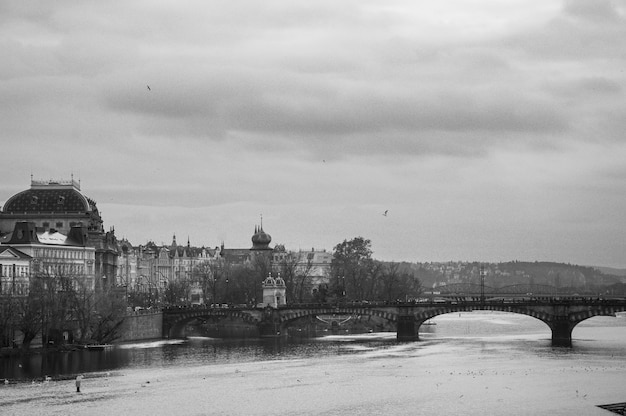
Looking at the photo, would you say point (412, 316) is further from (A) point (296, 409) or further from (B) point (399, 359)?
(A) point (296, 409)

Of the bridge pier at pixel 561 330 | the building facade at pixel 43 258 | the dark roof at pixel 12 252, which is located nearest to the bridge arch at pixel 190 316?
the building facade at pixel 43 258

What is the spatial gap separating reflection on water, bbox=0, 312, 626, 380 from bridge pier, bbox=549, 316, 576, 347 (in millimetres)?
1293

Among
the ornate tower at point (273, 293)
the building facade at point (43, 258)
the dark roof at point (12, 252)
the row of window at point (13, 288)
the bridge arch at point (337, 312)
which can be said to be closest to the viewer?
the row of window at point (13, 288)

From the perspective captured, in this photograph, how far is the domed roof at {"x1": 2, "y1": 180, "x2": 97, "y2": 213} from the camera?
611 feet

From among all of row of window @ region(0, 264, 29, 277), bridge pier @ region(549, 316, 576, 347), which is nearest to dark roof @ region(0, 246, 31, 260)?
row of window @ region(0, 264, 29, 277)

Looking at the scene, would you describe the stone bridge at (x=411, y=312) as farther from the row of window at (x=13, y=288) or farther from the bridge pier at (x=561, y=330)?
the row of window at (x=13, y=288)

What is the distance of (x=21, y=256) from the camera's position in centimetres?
15888

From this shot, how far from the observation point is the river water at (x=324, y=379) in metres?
92.9

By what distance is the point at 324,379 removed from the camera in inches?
4309

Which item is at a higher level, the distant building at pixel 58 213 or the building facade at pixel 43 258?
the distant building at pixel 58 213

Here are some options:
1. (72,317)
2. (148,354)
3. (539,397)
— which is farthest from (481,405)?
(72,317)

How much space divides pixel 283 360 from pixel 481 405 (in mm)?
35941

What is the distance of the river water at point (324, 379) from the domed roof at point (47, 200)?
42240 mm

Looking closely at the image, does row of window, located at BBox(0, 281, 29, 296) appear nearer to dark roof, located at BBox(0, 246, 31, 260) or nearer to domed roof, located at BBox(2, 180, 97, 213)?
dark roof, located at BBox(0, 246, 31, 260)
